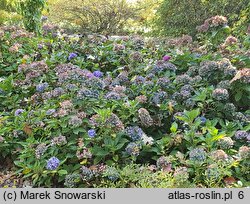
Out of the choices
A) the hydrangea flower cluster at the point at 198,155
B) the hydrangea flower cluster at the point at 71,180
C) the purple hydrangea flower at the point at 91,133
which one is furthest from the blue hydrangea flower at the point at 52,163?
the hydrangea flower cluster at the point at 198,155

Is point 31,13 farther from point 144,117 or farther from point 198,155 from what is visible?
point 198,155

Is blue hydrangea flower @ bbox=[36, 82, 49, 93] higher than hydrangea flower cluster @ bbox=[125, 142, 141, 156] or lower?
higher

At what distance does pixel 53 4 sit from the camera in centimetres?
1230

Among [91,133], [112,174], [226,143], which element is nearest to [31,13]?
[91,133]

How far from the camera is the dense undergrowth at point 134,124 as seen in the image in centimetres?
248

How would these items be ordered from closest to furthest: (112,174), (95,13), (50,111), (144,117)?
(112,174) → (144,117) → (50,111) → (95,13)

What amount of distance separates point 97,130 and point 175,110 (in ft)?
2.16

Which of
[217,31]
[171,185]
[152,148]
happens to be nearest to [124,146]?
[152,148]

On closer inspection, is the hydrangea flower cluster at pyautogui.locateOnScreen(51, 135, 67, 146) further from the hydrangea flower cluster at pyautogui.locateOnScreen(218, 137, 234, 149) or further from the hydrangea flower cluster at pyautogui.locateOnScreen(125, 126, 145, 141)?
the hydrangea flower cluster at pyautogui.locateOnScreen(218, 137, 234, 149)

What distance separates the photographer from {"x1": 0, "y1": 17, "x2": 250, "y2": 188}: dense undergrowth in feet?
8.13

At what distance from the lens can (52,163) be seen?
2549 mm

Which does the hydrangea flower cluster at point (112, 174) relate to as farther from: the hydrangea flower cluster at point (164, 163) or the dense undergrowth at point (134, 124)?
the hydrangea flower cluster at point (164, 163)

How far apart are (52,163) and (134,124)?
2.15 ft

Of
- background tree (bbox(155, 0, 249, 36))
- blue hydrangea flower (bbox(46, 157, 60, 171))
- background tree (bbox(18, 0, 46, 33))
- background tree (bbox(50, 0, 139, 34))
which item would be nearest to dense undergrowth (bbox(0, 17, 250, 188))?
blue hydrangea flower (bbox(46, 157, 60, 171))
